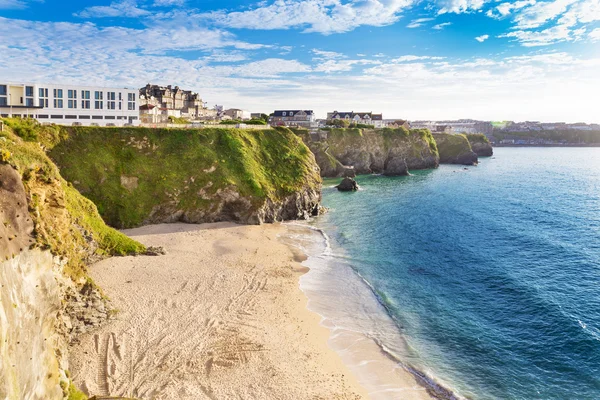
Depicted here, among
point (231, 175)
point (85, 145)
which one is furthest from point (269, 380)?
point (85, 145)

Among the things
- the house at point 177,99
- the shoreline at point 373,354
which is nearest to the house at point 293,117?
the house at point 177,99

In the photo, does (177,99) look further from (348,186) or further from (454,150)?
(454,150)

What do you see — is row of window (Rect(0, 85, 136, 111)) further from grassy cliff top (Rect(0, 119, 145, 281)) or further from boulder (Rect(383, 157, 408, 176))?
boulder (Rect(383, 157, 408, 176))

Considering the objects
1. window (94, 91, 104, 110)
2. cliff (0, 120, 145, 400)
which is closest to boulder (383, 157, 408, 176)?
window (94, 91, 104, 110)

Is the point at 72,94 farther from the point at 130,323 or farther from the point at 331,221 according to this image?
the point at 130,323

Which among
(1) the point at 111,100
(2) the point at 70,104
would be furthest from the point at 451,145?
(2) the point at 70,104

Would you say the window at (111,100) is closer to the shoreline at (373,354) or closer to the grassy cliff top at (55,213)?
the grassy cliff top at (55,213)

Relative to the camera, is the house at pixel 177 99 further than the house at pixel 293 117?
No
